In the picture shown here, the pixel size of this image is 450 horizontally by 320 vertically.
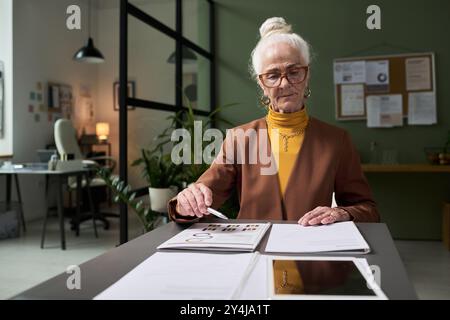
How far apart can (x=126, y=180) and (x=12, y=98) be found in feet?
10.3

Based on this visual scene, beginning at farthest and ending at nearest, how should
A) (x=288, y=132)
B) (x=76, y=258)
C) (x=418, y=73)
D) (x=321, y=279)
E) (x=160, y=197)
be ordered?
(x=418, y=73)
(x=76, y=258)
(x=160, y=197)
(x=288, y=132)
(x=321, y=279)

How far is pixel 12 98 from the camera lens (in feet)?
17.5

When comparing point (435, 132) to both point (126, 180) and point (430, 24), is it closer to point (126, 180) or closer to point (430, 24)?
point (430, 24)

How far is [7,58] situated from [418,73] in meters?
4.71

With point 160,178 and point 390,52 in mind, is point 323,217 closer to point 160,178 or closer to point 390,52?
point 160,178

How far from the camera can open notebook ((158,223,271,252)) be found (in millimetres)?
772

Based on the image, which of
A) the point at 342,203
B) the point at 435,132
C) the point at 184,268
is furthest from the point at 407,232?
the point at 184,268

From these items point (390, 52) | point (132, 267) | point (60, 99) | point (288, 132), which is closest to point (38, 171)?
point (60, 99)

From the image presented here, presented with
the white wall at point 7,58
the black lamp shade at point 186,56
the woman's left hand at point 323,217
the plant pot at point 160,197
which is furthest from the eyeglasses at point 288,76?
the white wall at point 7,58

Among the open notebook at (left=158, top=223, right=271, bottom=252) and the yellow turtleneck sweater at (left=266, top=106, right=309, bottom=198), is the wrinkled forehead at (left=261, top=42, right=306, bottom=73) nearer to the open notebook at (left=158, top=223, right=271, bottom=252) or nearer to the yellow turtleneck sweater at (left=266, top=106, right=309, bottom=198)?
the yellow turtleneck sweater at (left=266, top=106, right=309, bottom=198)

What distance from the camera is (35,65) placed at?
229 inches

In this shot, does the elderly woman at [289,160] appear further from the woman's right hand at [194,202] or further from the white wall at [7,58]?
the white wall at [7,58]

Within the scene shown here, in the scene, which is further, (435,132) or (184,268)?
(435,132)

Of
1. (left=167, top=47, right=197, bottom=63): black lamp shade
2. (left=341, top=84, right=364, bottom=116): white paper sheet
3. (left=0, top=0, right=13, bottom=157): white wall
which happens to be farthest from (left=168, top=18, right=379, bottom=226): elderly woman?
(left=0, top=0, right=13, bottom=157): white wall
